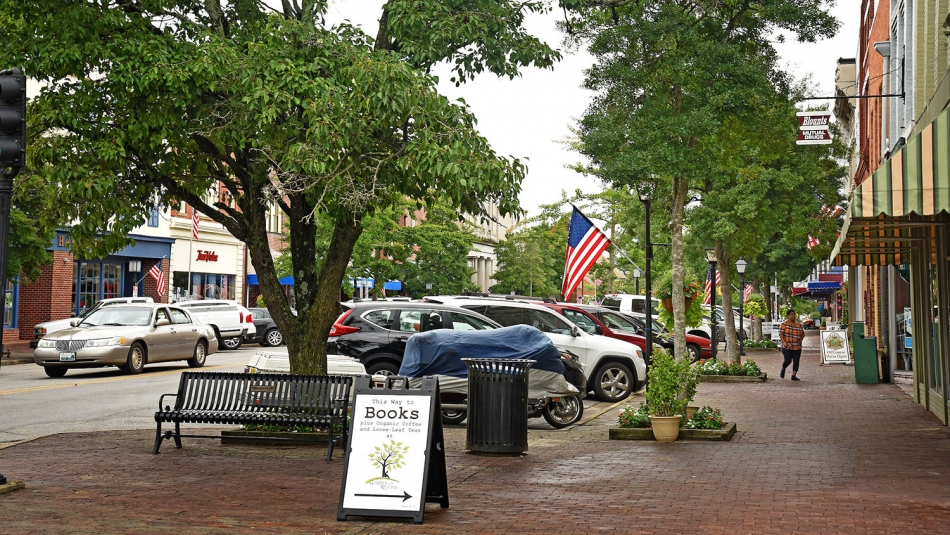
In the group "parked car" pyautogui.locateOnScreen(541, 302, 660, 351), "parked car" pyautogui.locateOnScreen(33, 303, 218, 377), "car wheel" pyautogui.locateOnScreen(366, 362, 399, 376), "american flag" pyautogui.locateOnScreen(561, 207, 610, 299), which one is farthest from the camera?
"parked car" pyautogui.locateOnScreen(541, 302, 660, 351)

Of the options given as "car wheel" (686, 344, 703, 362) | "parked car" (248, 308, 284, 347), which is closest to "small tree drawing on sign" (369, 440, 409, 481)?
"car wheel" (686, 344, 703, 362)

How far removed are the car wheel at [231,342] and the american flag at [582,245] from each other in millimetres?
20274

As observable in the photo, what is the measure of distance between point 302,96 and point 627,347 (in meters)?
9.80

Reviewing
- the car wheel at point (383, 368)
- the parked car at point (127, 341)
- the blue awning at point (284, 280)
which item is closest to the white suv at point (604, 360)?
the car wheel at point (383, 368)

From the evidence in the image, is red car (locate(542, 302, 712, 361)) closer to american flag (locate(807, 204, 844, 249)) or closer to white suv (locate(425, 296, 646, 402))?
white suv (locate(425, 296, 646, 402))

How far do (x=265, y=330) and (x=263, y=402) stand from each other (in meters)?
29.3

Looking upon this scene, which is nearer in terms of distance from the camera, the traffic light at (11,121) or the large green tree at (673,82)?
the traffic light at (11,121)

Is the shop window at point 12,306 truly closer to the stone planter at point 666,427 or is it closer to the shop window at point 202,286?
the shop window at point 202,286

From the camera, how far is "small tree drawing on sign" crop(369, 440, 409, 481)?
8273mm

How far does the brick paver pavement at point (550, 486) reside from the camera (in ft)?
26.3

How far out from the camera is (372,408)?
8.56 meters

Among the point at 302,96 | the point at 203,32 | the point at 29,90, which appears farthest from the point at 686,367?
the point at 29,90

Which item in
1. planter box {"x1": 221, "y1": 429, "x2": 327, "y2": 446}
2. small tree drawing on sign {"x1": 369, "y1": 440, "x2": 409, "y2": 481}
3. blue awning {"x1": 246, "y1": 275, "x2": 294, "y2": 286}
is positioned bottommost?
planter box {"x1": 221, "y1": 429, "x2": 327, "y2": 446}

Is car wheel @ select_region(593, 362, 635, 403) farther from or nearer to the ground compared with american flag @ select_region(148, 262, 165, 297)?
nearer to the ground
